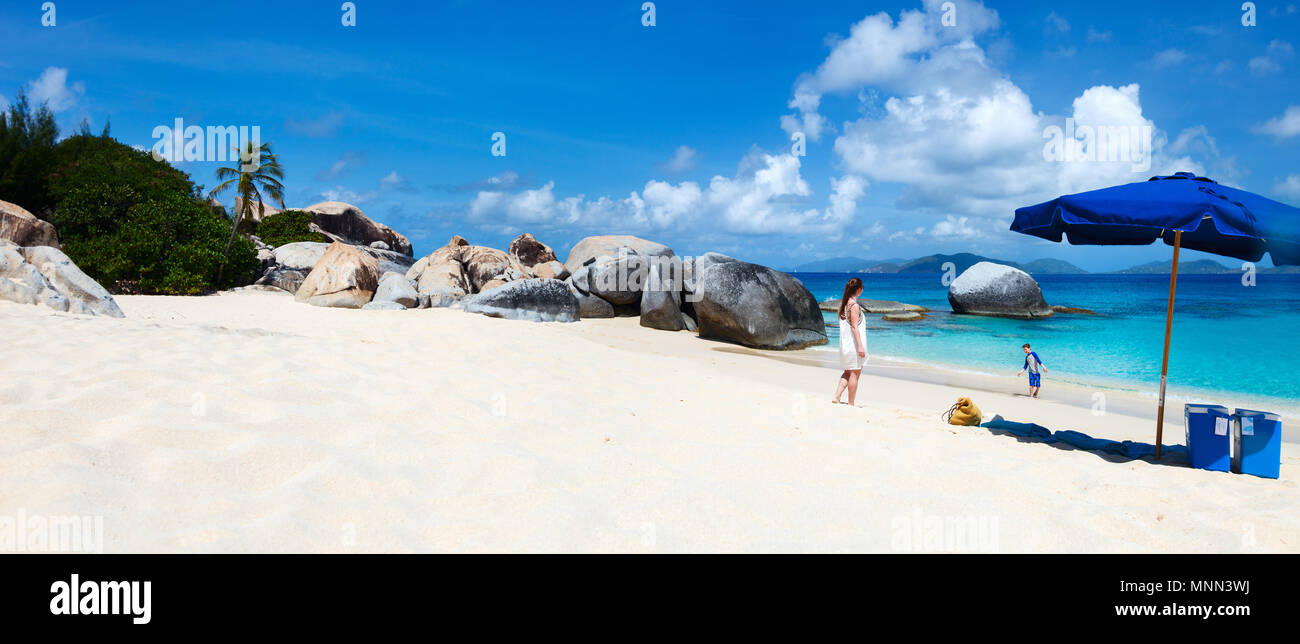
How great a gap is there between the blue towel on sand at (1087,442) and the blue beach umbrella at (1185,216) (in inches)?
11.7

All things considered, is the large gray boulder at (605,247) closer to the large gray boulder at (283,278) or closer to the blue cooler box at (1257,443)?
the large gray boulder at (283,278)

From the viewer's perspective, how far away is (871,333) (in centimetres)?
2131

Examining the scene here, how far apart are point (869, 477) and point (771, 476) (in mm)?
692

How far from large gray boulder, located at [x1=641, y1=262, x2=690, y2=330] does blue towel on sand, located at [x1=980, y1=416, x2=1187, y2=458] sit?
10180 millimetres

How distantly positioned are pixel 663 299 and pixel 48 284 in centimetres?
1166

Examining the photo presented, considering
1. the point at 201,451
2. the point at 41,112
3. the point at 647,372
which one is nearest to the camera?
the point at 201,451

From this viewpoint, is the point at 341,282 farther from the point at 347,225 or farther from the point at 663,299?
the point at 347,225

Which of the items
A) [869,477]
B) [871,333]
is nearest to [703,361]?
[869,477]

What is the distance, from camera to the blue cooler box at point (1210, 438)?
522 centimetres

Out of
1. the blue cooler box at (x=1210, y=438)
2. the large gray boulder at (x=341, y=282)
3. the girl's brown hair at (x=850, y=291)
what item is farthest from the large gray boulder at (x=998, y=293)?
the large gray boulder at (x=341, y=282)

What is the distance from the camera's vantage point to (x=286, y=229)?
2814 centimetres

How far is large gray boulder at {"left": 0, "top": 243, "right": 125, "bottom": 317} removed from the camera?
28.4 feet
